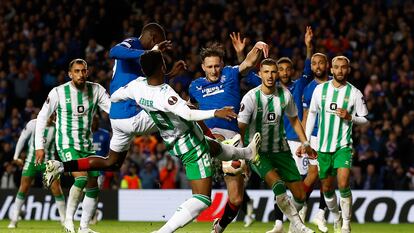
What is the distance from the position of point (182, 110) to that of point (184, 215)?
110cm

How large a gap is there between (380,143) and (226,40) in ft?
17.5

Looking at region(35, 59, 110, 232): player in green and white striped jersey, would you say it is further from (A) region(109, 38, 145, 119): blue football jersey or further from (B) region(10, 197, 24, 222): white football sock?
(B) region(10, 197, 24, 222): white football sock

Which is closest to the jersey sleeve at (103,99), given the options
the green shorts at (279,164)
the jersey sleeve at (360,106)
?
the green shorts at (279,164)

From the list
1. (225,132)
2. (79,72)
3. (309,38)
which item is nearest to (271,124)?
(225,132)

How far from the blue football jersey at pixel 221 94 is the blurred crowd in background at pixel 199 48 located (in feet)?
27.1

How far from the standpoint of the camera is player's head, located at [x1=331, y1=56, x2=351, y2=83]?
13828mm

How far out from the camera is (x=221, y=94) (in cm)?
1345

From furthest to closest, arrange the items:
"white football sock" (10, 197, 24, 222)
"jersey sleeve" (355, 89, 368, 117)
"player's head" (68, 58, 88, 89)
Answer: "white football sock" (10, 197, 24, 222) → "player's head" (68, 58, 88, 89) → "jersey sleeve" (355, 89, 368, 117)

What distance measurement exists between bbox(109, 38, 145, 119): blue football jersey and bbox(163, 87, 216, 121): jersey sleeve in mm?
1859

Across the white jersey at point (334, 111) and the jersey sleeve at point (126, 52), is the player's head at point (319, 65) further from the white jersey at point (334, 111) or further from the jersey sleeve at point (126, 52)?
the jersey sleeve at point (126, 52)

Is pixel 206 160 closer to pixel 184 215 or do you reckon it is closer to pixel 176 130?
pixel 176 130

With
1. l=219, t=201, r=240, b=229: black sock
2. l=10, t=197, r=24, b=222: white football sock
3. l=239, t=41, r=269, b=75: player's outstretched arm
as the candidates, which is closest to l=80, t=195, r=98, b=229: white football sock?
l=219, t=201, r=240, b=229: black sock

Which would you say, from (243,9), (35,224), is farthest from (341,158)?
(243,9)

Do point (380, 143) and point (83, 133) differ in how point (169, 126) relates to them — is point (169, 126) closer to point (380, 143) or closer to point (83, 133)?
point (83, 133)
